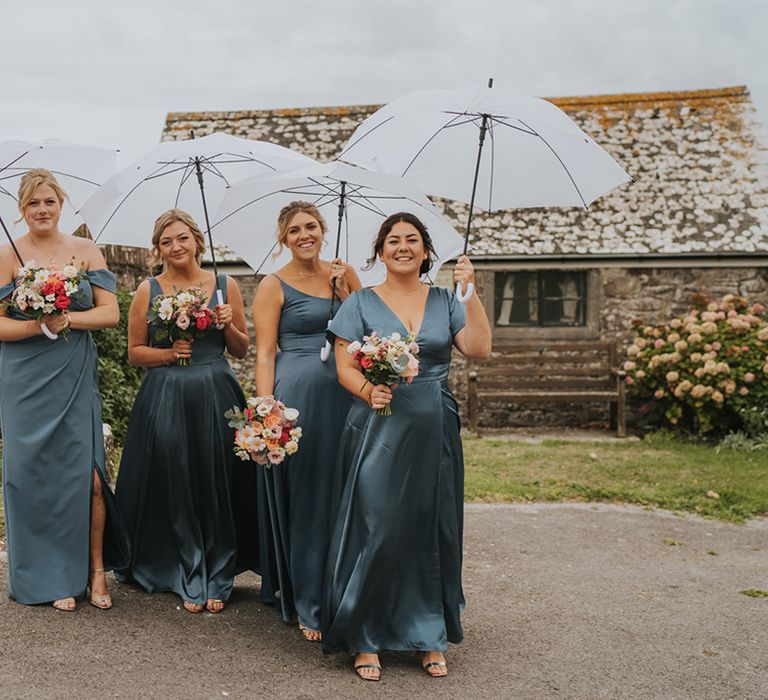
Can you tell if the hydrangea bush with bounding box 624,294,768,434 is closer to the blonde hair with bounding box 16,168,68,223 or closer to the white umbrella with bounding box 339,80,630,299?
the white umbrella with bounding box 339,80,630,299

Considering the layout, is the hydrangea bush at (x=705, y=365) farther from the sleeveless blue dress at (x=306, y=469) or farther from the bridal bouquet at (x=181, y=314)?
the bridal bouquet at (x=181, y=314)

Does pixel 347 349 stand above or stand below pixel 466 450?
above

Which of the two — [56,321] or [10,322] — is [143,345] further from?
[10,322]

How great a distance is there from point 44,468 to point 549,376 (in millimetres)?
9436

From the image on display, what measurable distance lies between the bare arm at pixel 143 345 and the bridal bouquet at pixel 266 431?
86 centimetres

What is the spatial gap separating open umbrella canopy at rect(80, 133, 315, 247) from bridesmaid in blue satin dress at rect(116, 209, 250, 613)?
0.38 m

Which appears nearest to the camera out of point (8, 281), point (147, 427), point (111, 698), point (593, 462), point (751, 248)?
point (111, 698)

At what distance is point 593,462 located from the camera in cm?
1024

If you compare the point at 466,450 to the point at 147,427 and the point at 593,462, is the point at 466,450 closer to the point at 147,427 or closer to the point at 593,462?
the point at 593,462

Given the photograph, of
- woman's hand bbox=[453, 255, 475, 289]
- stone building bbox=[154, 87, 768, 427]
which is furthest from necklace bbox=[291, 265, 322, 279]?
stone building bbox=[154, 87, 768, 427]

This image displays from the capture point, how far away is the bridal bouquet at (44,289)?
457 cm

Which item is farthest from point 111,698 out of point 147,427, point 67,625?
point 147,427

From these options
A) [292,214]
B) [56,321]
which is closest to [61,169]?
[56,321]

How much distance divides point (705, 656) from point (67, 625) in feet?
10.9
